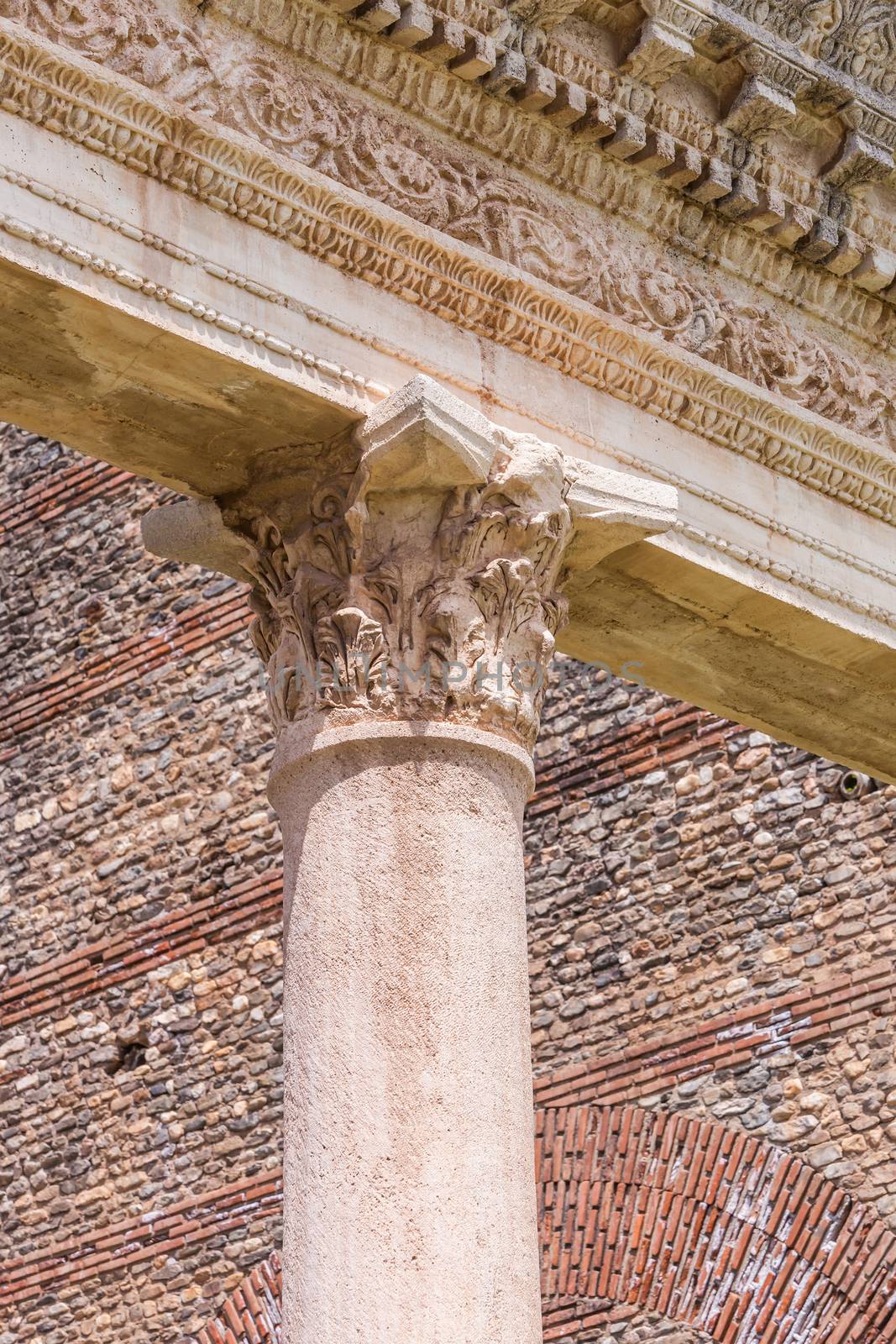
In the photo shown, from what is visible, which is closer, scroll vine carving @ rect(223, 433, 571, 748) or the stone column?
the stone column

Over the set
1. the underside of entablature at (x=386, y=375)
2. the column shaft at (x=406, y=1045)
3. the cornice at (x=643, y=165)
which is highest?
the cornice at (x=643, y=165)

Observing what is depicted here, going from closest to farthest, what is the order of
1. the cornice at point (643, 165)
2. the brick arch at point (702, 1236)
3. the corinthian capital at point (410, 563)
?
the corinthian capital at point (410, 563), the cornice at point (643, 165), the brick arch at point (702, 1236)

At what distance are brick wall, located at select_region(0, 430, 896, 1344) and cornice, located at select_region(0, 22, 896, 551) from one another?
14.3 feet

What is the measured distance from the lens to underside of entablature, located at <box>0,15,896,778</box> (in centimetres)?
390

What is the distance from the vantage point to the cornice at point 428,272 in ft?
12.9

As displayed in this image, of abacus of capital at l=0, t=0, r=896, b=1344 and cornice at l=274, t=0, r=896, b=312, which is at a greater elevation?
cornice at l=274, t=0, r=896, b=312

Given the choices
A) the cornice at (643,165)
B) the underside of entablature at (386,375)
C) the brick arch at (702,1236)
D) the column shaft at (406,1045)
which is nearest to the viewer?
the column shaft at (406,1045)

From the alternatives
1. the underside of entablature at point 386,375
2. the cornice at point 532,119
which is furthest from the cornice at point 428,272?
the cornice at point 532,119

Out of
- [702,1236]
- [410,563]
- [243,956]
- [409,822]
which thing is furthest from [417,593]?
[243,956]

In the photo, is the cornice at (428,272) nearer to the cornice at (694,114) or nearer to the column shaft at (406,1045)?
the cornice at (694,114)

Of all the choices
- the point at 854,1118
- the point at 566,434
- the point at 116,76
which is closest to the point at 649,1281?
the point at 854,1118

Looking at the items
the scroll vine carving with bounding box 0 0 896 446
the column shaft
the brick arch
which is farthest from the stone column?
the brick arch

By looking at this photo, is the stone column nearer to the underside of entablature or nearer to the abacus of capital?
→ the abacus of capital

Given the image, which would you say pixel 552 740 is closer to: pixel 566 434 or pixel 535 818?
pixel 535 818
